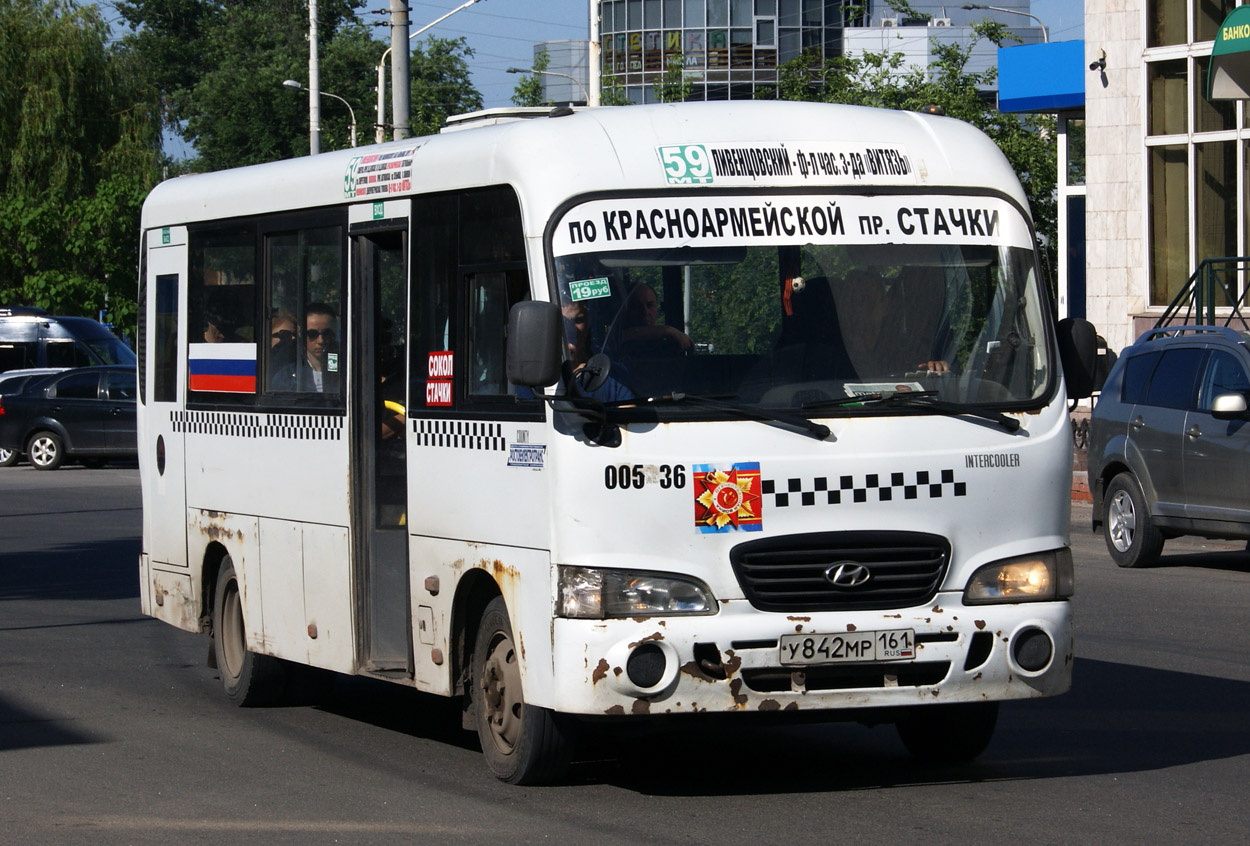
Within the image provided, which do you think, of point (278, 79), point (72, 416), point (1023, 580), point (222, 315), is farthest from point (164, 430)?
point (278, 79)

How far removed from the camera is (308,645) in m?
9.33

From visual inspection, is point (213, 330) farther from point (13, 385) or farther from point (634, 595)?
point (13, 385)

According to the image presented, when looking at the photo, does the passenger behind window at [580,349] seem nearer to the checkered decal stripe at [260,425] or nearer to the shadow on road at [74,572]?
the checkered decal stripe at [260,425]

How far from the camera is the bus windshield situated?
285 inches

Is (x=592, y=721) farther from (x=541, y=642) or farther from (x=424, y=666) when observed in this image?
(x=424, y=666)

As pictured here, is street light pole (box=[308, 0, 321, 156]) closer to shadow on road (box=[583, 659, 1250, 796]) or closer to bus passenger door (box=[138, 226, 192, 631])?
bus passenger door (box=[138, 226, 192, 631])

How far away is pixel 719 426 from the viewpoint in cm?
705

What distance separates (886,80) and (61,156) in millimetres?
20552

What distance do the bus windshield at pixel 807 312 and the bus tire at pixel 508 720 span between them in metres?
1.18

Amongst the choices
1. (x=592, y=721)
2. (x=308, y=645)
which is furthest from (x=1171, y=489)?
(x=592, y=721)

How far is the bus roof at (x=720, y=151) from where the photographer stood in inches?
291

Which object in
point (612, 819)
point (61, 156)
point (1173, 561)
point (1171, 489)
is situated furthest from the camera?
point (61, 156)

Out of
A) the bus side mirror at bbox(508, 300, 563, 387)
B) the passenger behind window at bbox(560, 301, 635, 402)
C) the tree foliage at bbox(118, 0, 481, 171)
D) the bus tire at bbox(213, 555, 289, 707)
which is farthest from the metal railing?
the tree foliage at bbox(118, 0, 481, 171)

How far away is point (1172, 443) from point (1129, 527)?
3.19ft
